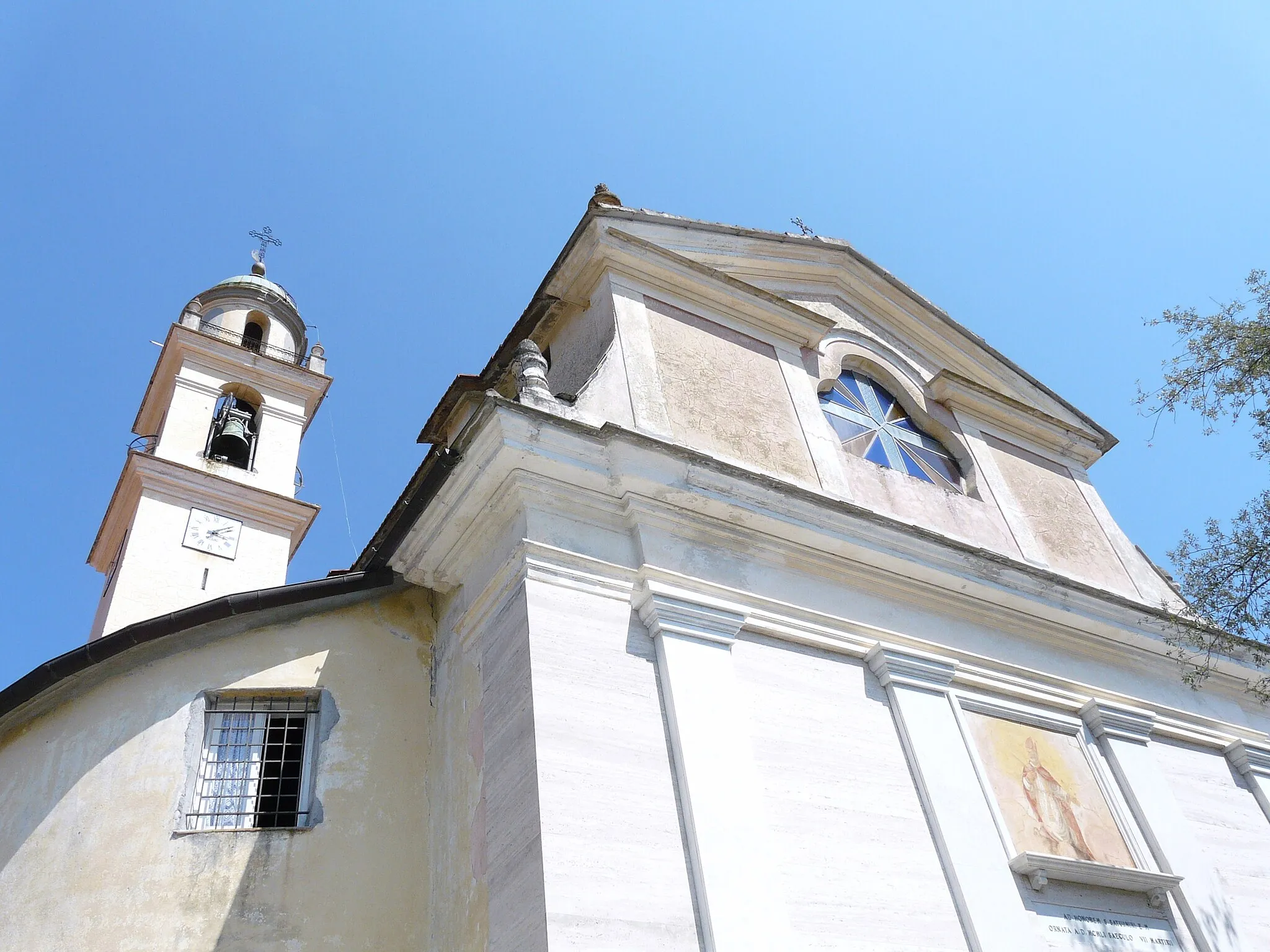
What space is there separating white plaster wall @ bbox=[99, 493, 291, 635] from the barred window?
26.2 feet

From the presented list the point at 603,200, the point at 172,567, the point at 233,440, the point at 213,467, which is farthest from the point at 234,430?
the point at 603,200

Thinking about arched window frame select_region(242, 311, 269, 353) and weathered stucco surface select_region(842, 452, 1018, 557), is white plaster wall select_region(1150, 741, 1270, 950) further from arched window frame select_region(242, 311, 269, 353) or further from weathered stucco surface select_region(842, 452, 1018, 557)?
arched window frame select_region(242, 311, 269, 353)

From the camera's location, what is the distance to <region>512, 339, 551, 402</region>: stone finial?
754 cm

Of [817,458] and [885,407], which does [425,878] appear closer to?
[817,458]

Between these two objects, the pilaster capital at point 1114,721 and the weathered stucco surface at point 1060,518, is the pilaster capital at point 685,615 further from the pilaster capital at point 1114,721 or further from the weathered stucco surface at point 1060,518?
the weathered stucco surface at point 1060,518

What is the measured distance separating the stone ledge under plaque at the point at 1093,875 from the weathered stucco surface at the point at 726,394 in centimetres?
322

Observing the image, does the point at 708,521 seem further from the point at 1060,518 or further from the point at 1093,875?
the point at 1060,518

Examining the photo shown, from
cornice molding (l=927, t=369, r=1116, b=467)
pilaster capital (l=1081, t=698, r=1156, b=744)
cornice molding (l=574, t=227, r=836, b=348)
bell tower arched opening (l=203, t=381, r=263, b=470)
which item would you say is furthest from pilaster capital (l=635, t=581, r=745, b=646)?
bell tower arched opening (l=203, t=381, r=263, b=470)

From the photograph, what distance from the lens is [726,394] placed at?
9.12 metres

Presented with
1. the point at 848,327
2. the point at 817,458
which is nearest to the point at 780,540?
the point at 817,458

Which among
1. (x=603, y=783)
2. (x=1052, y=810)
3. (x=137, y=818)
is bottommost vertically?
(x=603, y=783)

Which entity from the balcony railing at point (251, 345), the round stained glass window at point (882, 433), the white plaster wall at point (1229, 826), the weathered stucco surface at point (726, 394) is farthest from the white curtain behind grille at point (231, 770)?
the balcony railing at point (251, 345)

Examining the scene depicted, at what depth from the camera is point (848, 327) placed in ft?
37.2

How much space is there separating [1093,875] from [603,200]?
21.6 ft
